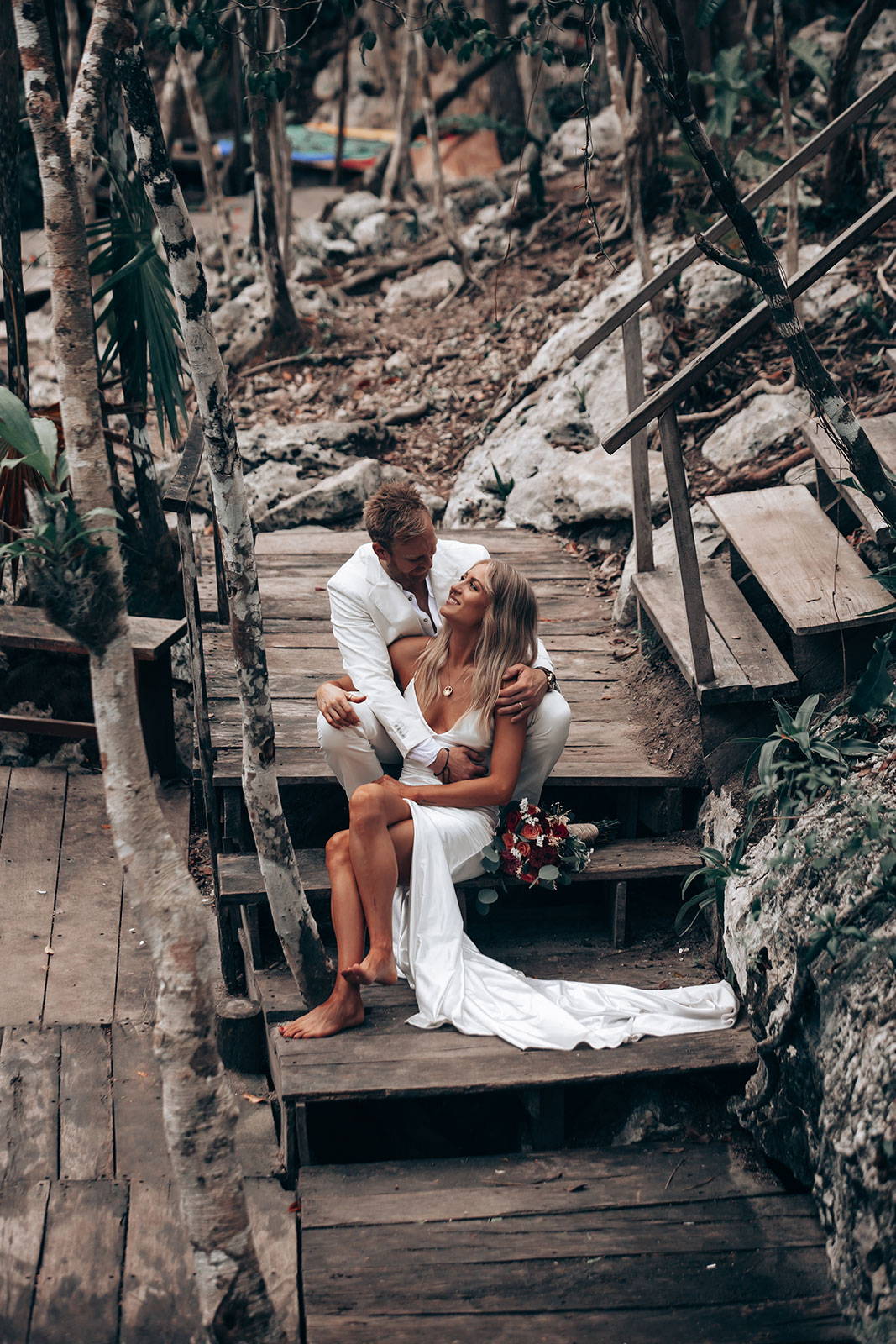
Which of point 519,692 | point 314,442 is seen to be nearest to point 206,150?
point 314,442

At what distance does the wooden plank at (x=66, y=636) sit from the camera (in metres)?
5.61

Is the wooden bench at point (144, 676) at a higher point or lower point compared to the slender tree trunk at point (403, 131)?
lower

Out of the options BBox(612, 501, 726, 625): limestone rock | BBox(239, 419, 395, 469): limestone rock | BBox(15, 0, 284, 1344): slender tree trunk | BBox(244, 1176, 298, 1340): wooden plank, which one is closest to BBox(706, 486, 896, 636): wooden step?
BBox(612, 501, 726, 625): limestone rock

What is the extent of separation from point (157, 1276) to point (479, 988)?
127 centimetres

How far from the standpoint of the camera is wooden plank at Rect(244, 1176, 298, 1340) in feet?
10.6

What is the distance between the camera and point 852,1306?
3.04m

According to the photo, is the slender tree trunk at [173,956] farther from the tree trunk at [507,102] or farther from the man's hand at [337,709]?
the tree trunk at [507,102]

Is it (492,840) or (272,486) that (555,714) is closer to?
(492,840)

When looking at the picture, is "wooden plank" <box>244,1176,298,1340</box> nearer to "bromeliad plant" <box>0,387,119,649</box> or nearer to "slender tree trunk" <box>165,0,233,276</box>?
"bromeliad plant" <box>0,387,119,649</box>

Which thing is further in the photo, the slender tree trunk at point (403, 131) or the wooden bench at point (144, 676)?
the slender tree trunk at point (403, 131)

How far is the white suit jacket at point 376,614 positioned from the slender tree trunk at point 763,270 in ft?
4.12

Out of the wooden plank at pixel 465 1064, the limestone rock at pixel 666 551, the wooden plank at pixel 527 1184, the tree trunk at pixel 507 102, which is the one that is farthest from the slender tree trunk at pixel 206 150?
the wooden plank at pixel 527 1184

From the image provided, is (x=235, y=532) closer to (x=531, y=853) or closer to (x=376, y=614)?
(x=376, y=614)

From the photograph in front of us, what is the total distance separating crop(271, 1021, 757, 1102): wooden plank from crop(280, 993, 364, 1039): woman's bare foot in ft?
0.12
